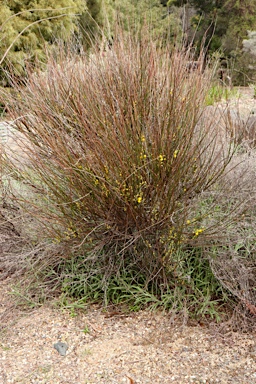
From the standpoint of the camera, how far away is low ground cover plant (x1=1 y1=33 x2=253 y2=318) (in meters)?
2.41

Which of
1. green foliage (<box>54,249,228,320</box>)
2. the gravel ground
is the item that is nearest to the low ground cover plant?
green foliage (<box>54,249,228,320</box>)

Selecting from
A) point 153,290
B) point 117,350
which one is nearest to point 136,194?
point 153,290

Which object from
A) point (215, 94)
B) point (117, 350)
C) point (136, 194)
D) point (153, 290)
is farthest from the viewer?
point (215, 94)

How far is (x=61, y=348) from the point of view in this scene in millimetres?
2270

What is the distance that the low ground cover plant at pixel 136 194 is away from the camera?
2412mm

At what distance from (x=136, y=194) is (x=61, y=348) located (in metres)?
0.89

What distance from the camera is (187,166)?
256 centimetres

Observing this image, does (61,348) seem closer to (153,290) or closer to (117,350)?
(117,350)

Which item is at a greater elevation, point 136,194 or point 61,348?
point 136,194

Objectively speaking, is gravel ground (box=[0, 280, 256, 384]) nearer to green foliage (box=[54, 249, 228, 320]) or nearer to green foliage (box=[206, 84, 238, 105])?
green foliage (box=[54, 249, 228, 320])

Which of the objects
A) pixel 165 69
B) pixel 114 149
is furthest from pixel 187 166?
pixel 165 69

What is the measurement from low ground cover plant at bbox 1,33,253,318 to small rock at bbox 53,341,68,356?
1.10 feet

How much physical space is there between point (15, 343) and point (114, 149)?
3.76 feet

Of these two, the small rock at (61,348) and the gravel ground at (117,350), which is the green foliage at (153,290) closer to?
the gravel ground at (117,350)
